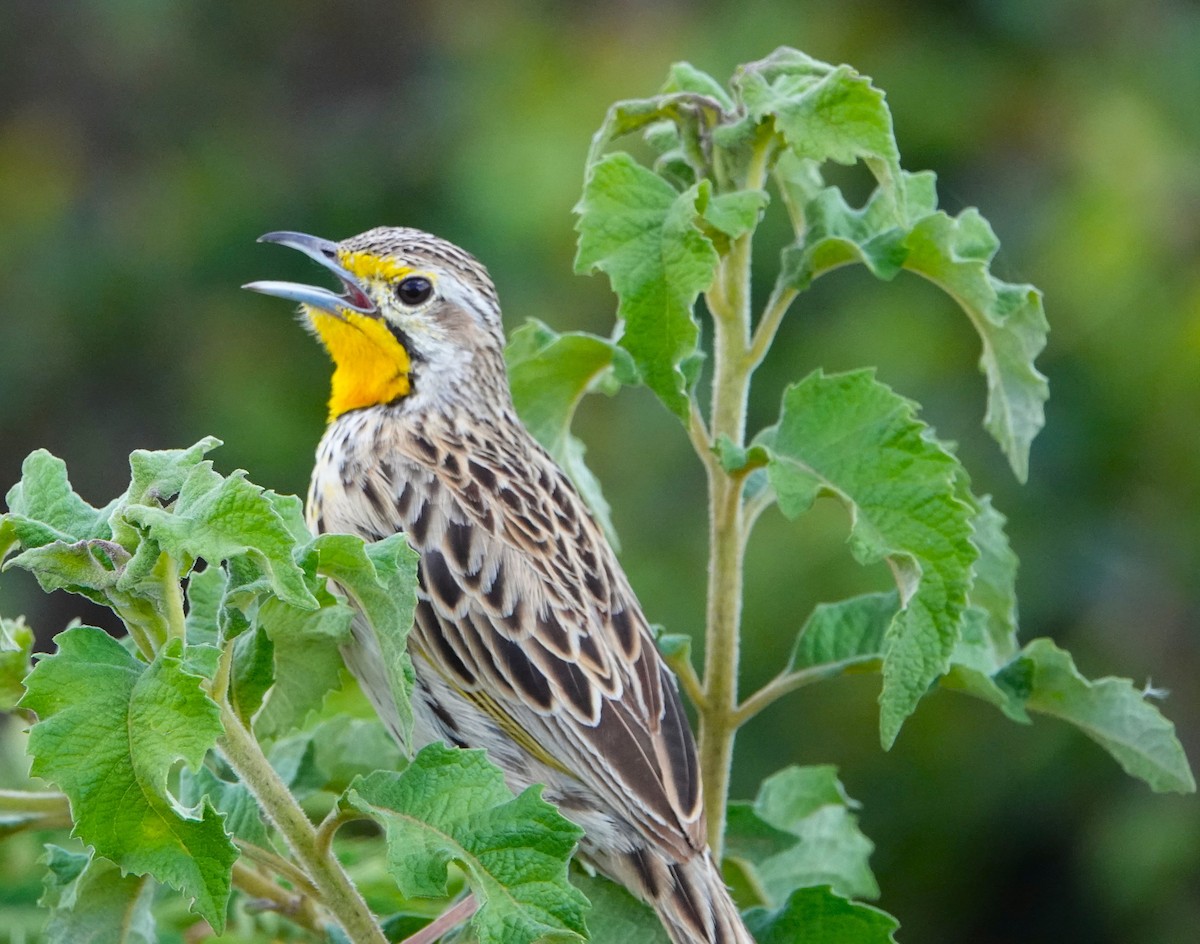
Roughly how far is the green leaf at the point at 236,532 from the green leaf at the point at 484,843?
31 cm

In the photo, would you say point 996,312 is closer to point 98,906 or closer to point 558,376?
point 558,376

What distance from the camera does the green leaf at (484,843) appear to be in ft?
6.68

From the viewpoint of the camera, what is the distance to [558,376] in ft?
9.84

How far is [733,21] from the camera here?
28.3ft

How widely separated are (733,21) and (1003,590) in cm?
618

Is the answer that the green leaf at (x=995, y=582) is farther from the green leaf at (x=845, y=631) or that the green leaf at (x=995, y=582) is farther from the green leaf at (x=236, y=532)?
the green leaf at (x=236, y=532)

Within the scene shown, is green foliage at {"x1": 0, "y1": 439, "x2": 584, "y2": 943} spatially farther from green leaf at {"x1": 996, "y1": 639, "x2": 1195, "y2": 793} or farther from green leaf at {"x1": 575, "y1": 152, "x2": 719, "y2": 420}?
green leaf at {"x1": 996, "y1": 639, "x2": 1195, "y2": 793}

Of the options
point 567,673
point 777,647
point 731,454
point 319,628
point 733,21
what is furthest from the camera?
point 733,21

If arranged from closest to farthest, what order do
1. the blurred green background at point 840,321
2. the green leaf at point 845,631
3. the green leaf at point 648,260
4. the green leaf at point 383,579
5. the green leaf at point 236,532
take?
the green leaf at point 236,532, the green leaf at point 383,579, the green leaf at point 648,260, the green leaf at point 845,631, the blurred green background at point 840,321

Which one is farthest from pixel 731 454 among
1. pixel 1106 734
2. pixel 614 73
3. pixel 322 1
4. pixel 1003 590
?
pixel 322 1

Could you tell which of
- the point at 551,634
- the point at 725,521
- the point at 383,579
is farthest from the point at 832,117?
the point at 551,634

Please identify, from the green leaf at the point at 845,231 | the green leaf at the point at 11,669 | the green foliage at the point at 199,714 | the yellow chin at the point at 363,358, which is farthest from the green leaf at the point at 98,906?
the yellow chin at the point at 363,358

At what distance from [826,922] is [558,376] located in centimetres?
98

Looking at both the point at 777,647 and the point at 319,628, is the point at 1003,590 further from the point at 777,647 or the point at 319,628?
the point at 777,647
